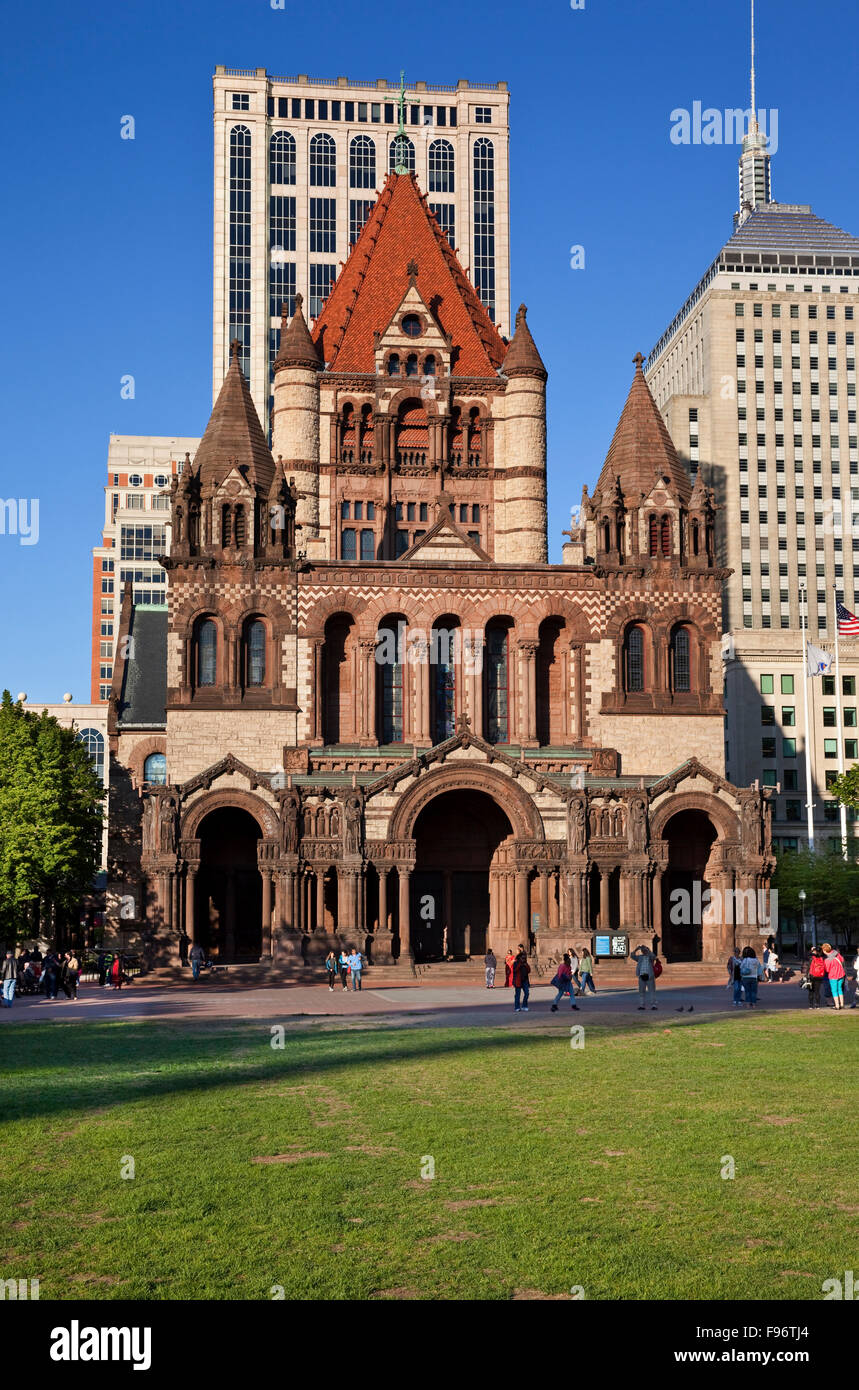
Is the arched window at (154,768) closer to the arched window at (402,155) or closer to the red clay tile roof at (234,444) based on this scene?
the red clay tile roof at (234,444)

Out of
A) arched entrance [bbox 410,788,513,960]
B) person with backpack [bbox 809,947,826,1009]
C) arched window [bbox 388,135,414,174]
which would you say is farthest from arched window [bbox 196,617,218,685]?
arched window [bbox 388,135,414,174]

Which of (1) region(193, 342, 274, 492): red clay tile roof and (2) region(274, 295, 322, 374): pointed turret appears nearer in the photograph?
(1) region(193, 342, 274, 492): red clay tile roof

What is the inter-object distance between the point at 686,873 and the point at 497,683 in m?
13.2

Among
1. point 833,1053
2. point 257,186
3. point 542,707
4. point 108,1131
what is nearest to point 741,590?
point 257,186

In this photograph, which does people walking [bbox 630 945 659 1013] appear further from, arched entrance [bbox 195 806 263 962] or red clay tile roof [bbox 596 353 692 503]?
red clay tile roof [bbox 596 353 692 503]

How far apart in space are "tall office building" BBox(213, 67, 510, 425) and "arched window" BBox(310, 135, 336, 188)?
104mm

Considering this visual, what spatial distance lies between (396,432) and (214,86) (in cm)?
8313

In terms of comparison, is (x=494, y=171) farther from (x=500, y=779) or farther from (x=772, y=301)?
(x=500, y=779)

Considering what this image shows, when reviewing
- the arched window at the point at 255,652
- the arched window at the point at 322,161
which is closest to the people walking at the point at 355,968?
the arched window at the point at 255,652

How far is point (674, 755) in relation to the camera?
70562 millimetres

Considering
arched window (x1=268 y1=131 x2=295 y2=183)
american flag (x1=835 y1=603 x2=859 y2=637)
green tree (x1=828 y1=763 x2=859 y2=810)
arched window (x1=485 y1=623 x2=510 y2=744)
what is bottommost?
green tree (x1=828 y1=763 x2=859 y2=810)

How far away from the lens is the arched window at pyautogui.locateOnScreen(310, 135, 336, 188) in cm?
14975

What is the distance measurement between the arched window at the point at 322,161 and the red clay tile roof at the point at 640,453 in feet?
276

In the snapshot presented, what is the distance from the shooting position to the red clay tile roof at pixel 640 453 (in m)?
73.5
